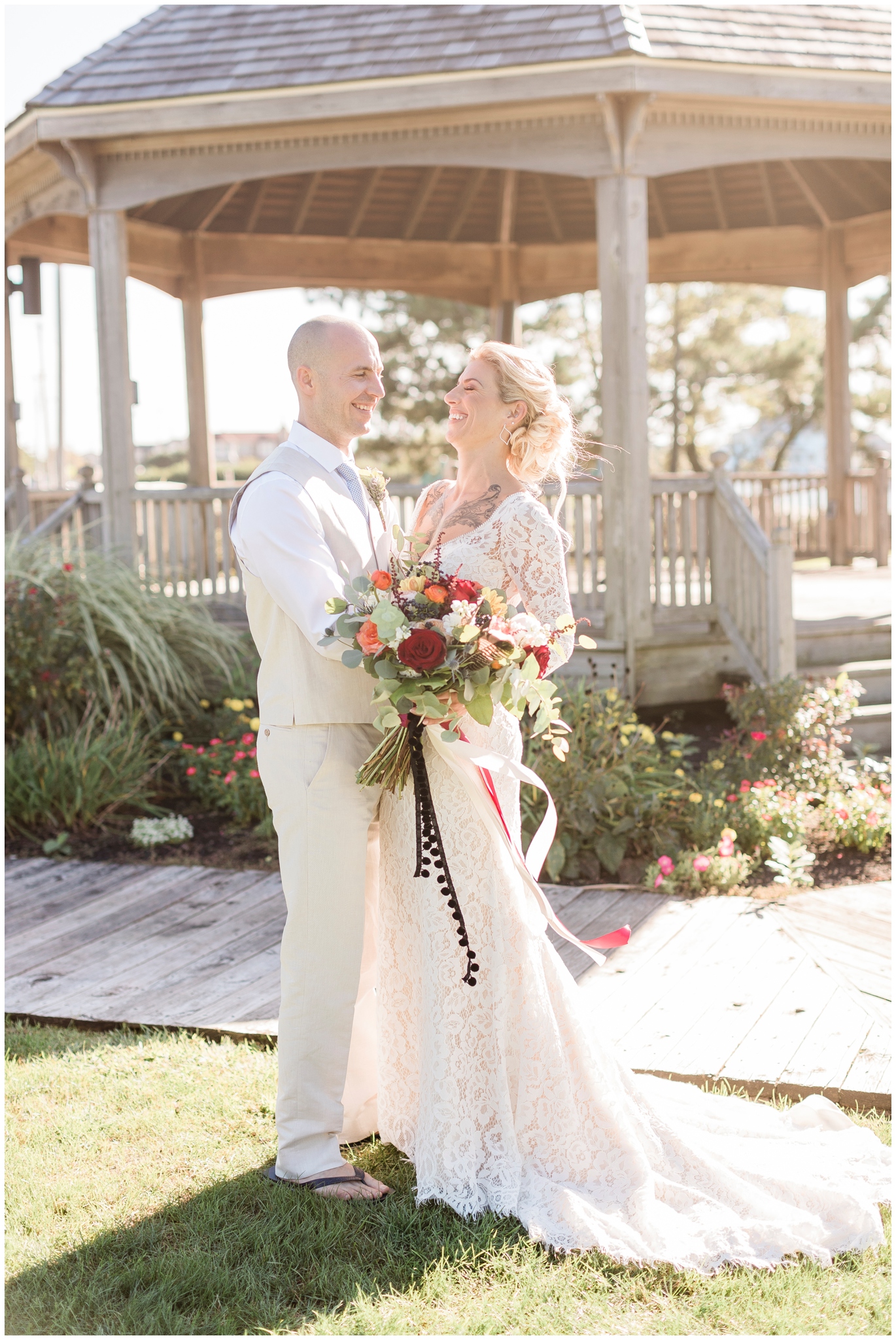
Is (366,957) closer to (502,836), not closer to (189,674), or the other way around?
(502,836)

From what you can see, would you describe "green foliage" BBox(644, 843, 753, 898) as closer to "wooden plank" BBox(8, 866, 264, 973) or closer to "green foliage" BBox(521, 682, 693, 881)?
"green foliage" BBox(521, 682, 693, 881)

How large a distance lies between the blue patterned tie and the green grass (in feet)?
5.94

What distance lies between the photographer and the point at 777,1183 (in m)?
3.09

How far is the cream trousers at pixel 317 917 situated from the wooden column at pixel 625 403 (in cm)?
503

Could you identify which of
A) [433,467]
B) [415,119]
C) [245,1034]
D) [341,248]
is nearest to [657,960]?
[245,1034]

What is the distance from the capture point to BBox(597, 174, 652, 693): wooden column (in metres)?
7.90

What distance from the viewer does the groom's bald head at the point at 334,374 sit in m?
3.14

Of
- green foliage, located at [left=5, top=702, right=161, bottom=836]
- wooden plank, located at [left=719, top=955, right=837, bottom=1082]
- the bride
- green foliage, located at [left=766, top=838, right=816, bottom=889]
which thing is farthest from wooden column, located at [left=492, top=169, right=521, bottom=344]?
the bride

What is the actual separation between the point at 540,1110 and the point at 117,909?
3205 millimetres

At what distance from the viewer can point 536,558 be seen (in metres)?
3.26

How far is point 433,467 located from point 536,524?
2257cm

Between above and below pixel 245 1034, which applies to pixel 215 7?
above

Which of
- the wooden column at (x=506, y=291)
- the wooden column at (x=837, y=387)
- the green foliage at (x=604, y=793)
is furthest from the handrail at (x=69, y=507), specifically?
the wooden column at (x=837, y=387)

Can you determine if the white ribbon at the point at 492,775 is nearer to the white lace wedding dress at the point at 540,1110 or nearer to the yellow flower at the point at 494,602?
the white lace wedding dress at the point at 540,1110
